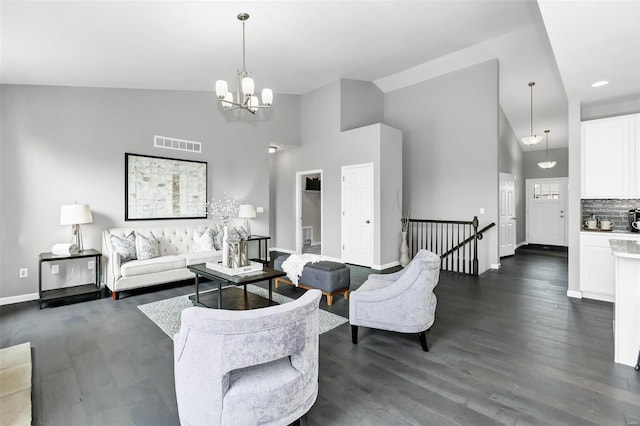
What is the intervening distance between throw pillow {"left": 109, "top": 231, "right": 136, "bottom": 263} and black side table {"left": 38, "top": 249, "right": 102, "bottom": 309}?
221 millimetres

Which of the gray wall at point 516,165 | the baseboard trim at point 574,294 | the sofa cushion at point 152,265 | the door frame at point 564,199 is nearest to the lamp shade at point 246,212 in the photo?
the sofa cushion at point 152,265

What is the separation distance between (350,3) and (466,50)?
307 centimetres

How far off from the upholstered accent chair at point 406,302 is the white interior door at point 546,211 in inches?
326

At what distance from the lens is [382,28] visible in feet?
14.8

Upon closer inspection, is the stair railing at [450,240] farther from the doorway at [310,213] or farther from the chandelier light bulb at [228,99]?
the chandelier light bulb at [228,99]

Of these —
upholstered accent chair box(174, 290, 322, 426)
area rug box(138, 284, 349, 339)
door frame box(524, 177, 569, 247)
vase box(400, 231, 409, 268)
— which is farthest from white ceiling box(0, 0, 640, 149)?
vase box(400, 231, 409, 268)

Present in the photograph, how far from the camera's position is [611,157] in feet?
12.9

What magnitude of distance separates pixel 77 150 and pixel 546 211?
11173 mm

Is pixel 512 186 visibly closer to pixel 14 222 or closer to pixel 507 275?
pixel 507 275

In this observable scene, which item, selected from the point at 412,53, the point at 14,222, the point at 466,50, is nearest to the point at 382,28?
the point at 412,53

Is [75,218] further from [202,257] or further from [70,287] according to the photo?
[202,257]

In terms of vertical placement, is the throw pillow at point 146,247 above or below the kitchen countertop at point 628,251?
below

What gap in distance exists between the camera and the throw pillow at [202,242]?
17.4 feet

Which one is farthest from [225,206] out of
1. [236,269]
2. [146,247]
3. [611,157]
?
[611,157]
